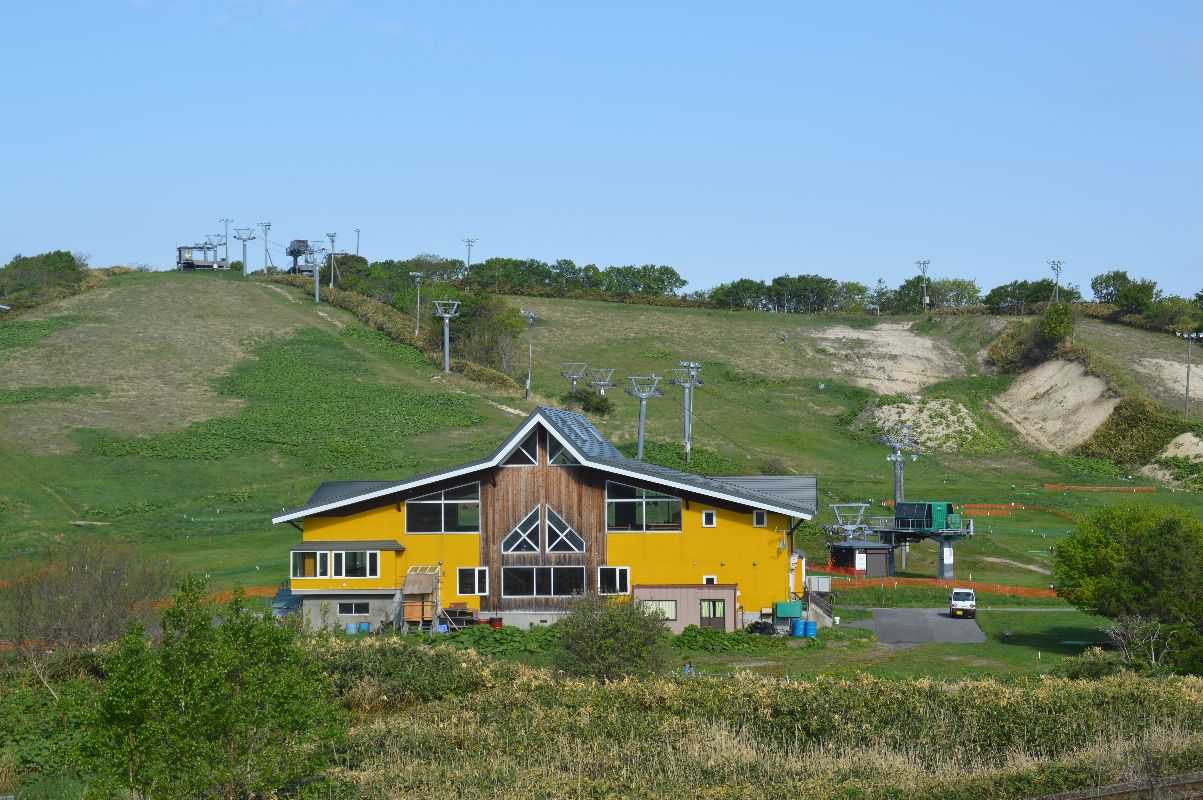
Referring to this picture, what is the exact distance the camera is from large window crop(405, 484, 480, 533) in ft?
154

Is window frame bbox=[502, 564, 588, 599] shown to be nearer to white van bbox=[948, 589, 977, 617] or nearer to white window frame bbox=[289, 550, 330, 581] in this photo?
white window frame bbox=[289, 550, 330, 581]

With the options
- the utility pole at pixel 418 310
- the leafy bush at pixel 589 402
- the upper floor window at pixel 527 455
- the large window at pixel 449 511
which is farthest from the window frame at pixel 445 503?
the utility pole at pixel 418 310

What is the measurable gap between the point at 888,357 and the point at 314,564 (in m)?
94.0

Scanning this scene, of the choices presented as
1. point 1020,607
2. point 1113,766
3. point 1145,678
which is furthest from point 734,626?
point 1113,766

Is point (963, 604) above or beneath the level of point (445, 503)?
beneath

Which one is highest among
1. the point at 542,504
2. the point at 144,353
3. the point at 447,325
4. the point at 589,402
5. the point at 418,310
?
the point at 418,310

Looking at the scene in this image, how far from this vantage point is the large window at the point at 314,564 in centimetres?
4481

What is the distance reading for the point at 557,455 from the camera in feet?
153

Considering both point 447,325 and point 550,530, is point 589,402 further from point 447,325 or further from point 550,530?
point 550,530

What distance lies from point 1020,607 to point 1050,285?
105226 mm

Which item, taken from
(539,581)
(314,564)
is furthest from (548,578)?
(314,564)

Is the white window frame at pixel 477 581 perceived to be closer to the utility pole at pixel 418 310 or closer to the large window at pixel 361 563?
the large window at pixel 361 563

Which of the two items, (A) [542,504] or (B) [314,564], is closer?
(B) [314,564]

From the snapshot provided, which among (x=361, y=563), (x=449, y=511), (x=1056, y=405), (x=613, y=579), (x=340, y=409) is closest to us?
(x=361, y=563)
